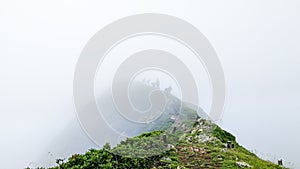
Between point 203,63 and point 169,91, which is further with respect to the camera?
point 169,91

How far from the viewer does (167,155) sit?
13.8 meters

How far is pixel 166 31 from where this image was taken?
595 inches

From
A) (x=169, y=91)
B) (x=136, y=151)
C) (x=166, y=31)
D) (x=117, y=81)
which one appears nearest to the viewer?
(x=136, y=151)

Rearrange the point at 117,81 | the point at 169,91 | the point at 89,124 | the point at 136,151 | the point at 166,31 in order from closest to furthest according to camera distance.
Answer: the point at 89,124 < the point at 136,151 < the point at 117,81 < the point at 166,31 < the point at 169,91

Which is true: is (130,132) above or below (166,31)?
below

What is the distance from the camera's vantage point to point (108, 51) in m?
13.4

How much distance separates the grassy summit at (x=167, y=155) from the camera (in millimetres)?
11695

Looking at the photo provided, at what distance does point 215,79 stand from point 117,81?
4554 millimetres

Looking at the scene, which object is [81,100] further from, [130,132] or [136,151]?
[130,132]

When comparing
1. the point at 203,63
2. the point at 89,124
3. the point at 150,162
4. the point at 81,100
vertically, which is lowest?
the point at 150,162

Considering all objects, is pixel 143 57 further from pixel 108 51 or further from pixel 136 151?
pixel 136 151

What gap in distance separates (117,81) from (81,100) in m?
2.58

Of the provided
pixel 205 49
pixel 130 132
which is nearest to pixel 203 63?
pixel 205 49

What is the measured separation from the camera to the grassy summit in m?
11.7
